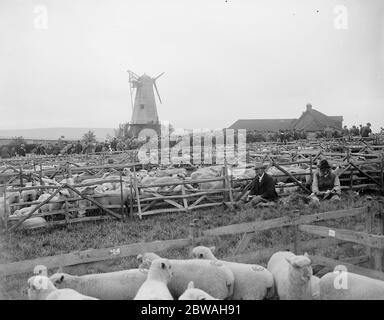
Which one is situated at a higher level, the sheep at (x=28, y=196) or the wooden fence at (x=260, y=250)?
the wooden fence at (x=260, y=250)

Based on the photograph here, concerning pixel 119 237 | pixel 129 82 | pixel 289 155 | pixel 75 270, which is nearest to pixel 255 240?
pixel 119 237

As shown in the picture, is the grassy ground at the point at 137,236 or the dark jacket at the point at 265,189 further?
the dark jacket at the point at 265,189

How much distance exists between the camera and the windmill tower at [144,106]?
51.6 m

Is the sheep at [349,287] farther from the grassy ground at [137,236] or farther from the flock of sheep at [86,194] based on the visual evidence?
the flock of sheep at [86,194]

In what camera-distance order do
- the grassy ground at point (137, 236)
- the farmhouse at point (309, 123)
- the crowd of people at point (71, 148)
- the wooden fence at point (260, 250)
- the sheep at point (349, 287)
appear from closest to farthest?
the sheep at point (349, 287), the wooden fence at point (260, 250), the grassy ground at point (137, 236), the crowd of people at point (71, 148), the farmhouse at point (309, 123)

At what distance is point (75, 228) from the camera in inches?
A: 356

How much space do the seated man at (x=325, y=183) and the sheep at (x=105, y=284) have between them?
7.55 meters

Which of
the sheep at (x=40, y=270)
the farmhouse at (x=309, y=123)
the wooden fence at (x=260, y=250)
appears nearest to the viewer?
the sheep at (x=40, y=270)

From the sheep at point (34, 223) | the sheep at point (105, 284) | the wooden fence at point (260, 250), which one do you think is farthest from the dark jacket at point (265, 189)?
the sheep at point (105, 284)

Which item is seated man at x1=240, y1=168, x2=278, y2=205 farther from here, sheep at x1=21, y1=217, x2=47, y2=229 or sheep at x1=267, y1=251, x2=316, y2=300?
sheep at x1=267, y1=251, x2=316, y2=300

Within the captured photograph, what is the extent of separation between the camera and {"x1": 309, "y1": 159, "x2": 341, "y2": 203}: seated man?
10.9m
